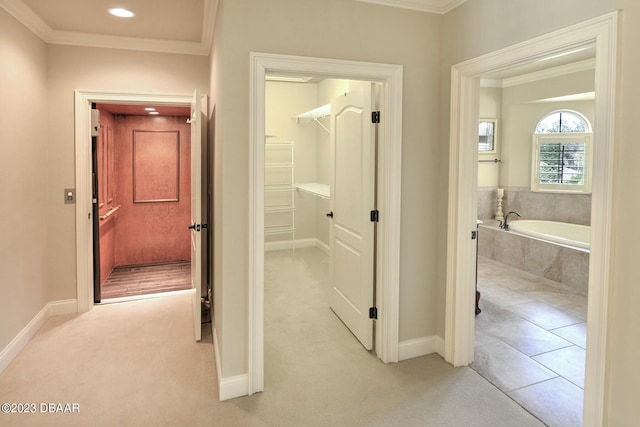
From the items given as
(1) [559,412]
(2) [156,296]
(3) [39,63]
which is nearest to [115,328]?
(2) [156,296]

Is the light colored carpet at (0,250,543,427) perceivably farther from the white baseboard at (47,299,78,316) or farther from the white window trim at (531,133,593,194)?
the white window trim at (531,133,593,194)

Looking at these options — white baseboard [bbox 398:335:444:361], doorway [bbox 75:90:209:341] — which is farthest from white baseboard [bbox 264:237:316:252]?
white baseboard [bbox 398:335:444:361]

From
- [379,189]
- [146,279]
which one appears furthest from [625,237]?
[146,279]

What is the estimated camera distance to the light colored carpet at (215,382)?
84.3 inches

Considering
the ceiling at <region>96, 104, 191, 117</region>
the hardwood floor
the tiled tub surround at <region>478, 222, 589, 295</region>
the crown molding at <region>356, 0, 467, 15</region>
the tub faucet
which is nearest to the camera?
the crown molding at <region>356, 0, 467, 15</region>

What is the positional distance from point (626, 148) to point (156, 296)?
4192 millimetres

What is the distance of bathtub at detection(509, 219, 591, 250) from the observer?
16.6 feet

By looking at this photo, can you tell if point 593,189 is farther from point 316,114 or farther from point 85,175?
point 316,114

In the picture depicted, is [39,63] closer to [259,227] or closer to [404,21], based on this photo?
[259,227]

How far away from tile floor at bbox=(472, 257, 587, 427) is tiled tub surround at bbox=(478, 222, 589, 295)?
0.48 feet

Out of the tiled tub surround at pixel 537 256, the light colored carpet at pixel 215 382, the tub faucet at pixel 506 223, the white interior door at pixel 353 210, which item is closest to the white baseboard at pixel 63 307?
the light colored carpet at pixel 215 382

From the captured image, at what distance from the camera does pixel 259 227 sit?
2.29 metres

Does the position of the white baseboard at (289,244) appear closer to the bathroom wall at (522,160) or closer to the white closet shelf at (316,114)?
the white closet shelf at (316,114)

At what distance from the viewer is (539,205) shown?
578 cm
